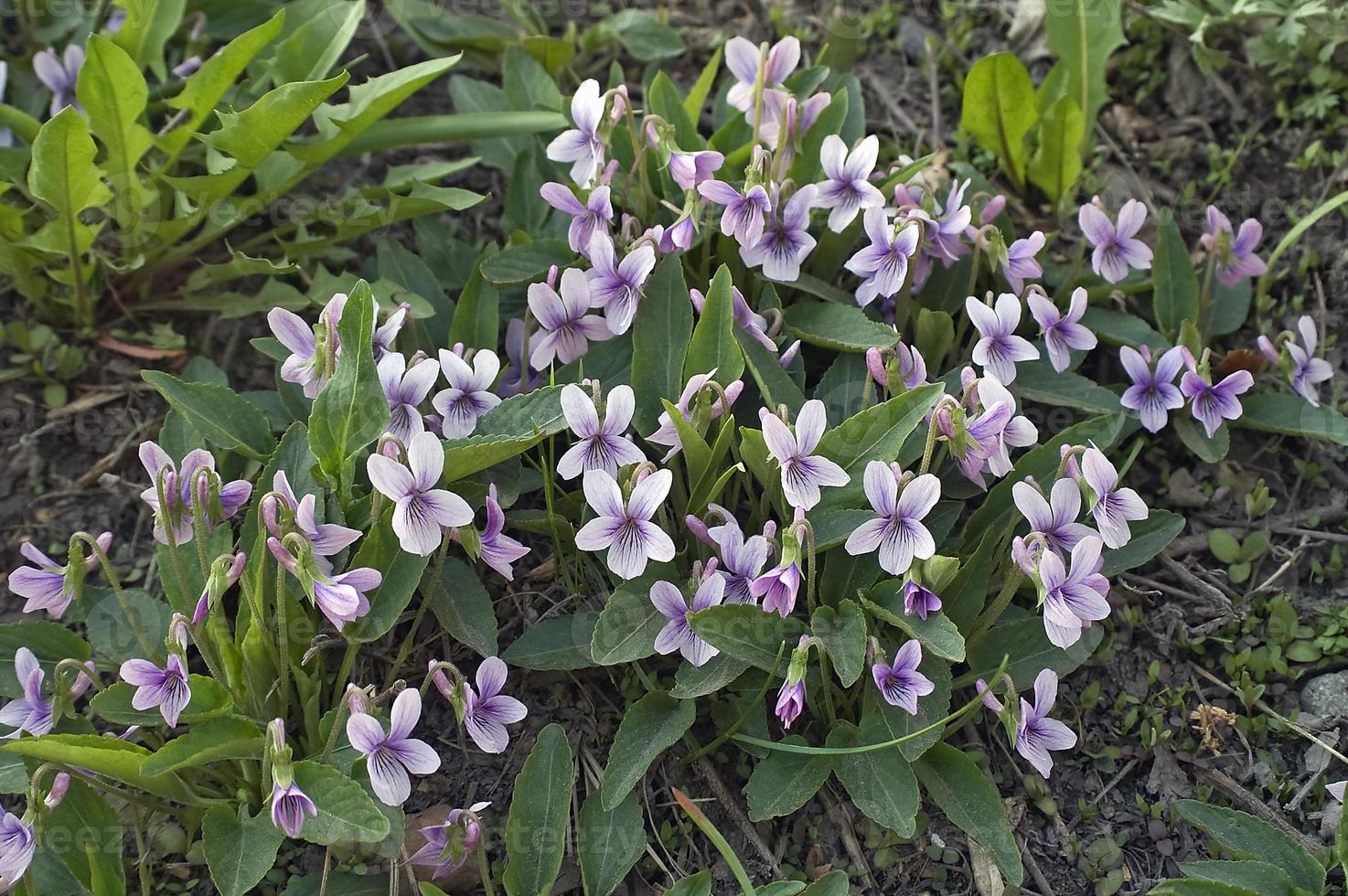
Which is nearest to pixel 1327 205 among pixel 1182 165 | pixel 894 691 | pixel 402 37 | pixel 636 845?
pixel 1182 165

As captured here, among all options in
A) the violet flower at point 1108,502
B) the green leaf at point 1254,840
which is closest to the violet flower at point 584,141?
the violet flower at point 1108,502

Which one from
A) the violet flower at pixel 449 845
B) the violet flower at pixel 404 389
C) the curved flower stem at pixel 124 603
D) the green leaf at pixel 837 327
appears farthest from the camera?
the green leaf at pixel 837 327

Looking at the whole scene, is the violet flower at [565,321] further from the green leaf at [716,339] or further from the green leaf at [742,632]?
the green leaf at [742,632]

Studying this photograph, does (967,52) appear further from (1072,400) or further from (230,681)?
(230,681)

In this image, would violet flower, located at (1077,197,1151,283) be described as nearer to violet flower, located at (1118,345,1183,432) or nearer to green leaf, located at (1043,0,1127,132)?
violet flower, located at (1118,345,1183,432)

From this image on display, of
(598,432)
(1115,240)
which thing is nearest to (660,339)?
(598,432)

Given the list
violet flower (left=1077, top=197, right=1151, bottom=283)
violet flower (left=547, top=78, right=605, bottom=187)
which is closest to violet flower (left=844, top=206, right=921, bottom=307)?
violet flower (left=1077, top=197, right=1151, bottom=283)
